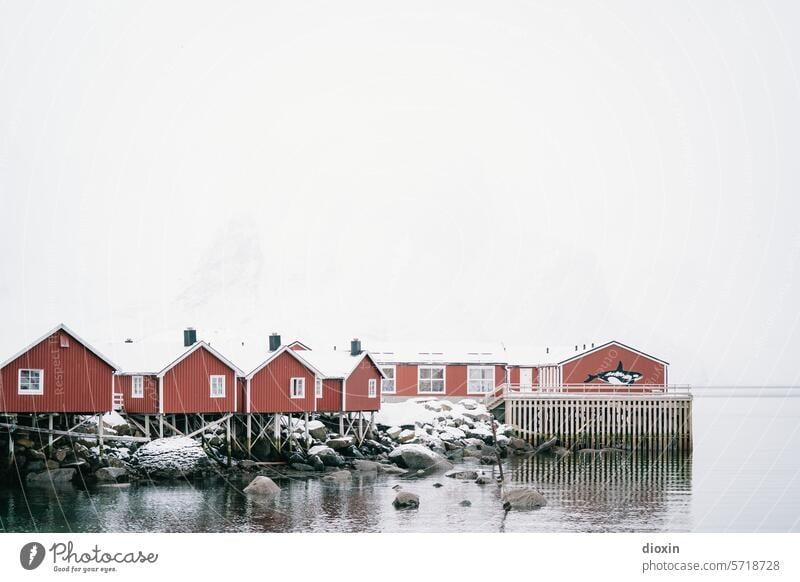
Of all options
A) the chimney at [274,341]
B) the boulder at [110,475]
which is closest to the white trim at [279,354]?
the chimney at [274,341]

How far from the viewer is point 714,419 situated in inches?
2520

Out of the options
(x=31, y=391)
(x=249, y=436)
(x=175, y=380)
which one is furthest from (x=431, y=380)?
(x=31, y=391)

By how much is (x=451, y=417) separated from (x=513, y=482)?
8509 millimetres

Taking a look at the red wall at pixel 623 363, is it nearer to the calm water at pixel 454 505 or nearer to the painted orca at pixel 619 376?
the painted orca at pixel 619 376

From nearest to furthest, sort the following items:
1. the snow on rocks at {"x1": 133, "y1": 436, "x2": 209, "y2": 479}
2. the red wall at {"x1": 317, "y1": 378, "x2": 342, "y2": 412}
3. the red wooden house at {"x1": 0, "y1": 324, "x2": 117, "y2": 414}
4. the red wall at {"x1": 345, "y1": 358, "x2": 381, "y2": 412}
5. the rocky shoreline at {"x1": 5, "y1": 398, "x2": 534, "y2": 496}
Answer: the red wooden house at {"x1": 0, "y1": 324, "x2": 117, "y2": 414}, the rocky shoreline at {"x1": 5, "y1": 398, "x2": 534, "y2": 496}, the snow on rocks at {"x1": 133, "y1": 436, "x2": 209, "y2": 479}, the red wall at {"x1": 317, "y1": 378, "x2": 342, "y2": 412}, the red wall at {"x1": 345, "y1": 358, "x2": 381, "y2": 412}

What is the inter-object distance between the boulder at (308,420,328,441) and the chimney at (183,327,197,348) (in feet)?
16.1

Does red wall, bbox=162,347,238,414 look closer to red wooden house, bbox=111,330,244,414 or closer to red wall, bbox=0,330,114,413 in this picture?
red wooden house, bbox=111,330,244,414

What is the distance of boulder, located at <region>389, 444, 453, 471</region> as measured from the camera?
3056 cm

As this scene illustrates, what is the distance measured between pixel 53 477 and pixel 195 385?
4.98m

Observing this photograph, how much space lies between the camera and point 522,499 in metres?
23.9

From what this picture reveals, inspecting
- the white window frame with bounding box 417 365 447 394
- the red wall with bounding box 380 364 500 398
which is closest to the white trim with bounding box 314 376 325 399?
the red wall with bounding box 380 364 500 398

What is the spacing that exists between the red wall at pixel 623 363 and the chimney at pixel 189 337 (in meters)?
14.5
